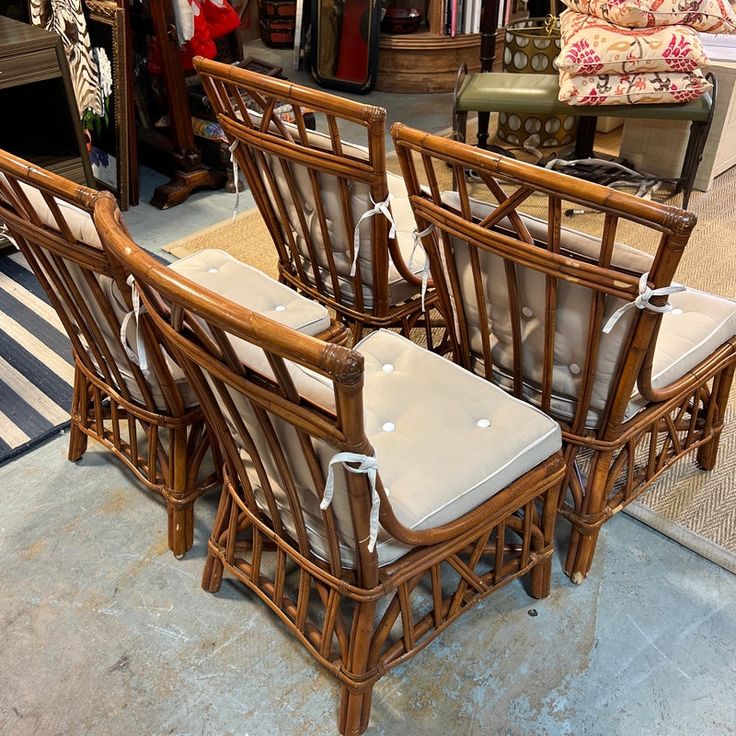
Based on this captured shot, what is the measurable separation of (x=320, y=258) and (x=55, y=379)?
915mm

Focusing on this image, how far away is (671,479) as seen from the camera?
5.93ft

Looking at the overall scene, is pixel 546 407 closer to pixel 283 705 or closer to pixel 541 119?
pixel 283 705

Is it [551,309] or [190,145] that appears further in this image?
[190,145]

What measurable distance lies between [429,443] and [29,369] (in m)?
1.47

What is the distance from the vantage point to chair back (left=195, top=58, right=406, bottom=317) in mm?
1532

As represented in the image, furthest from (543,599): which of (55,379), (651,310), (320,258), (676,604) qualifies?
(55,379)

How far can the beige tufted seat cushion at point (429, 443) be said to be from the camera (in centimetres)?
115

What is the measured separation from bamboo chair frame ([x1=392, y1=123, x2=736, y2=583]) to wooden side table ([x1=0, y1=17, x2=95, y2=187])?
6.37 ft

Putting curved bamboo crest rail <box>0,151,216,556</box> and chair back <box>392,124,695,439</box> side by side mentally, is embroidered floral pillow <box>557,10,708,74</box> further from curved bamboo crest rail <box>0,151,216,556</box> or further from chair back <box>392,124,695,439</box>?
curved bamboo crest rail <box>0,151,216,556</box>

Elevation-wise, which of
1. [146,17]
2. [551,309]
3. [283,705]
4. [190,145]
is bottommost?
[283,705]

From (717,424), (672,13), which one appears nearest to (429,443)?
(717,424)

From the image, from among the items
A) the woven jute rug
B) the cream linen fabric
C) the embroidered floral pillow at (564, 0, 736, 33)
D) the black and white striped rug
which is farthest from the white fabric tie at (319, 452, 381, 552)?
the embroidered floral pillow at (564, 0, 736, 33)

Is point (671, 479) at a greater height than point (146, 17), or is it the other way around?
point (146, 17)

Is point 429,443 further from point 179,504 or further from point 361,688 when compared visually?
point 179,504
